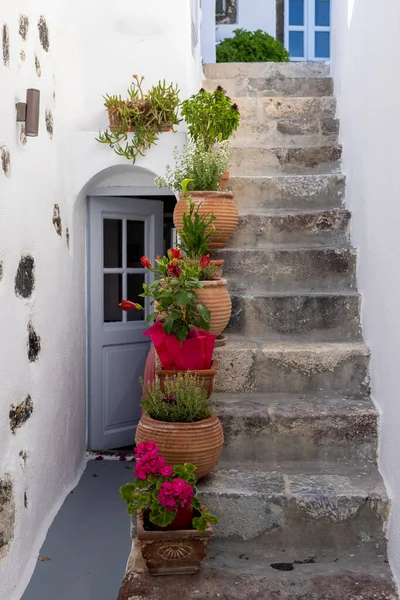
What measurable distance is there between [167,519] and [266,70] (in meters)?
4.27

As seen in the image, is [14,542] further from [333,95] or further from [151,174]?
[333,95]

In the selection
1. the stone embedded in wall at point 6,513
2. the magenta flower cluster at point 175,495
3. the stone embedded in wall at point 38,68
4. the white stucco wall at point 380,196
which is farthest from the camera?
the stone embedded in wall at point 38,68

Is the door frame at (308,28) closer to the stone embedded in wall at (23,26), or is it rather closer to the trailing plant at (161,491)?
the stone embedded in wall at (23,26)

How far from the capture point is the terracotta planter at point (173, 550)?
2.21 metres

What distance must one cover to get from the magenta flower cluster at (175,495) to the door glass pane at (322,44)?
7.75 metres

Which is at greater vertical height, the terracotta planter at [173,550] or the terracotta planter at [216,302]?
the terracotta planter at [216,302]

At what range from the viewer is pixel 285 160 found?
173 inches

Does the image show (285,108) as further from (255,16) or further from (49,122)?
(255,16)

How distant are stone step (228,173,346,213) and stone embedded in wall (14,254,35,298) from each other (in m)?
1.42

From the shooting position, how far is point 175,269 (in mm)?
2811

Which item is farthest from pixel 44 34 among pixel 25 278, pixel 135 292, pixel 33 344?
pixel 135 292

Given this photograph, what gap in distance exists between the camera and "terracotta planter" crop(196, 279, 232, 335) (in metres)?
3.04

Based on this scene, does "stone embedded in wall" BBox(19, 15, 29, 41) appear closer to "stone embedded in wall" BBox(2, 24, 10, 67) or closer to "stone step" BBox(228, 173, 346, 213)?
"stone embedded in wall" BBox(2, 24, 10, 67)

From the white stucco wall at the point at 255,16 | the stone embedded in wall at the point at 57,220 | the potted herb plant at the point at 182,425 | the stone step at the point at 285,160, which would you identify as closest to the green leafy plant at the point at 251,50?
the white stucco wall at the point at 255,16
